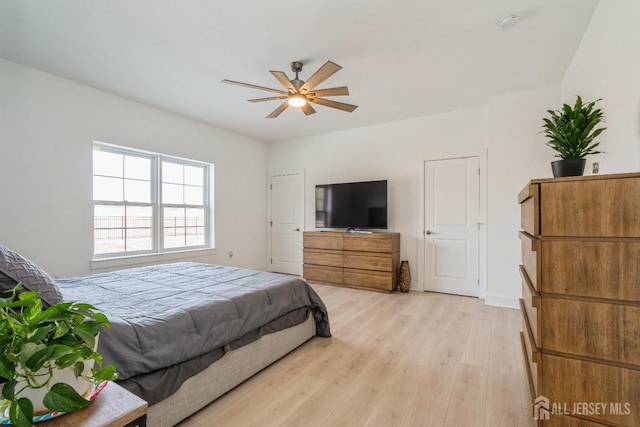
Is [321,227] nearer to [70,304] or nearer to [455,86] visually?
[455,86]

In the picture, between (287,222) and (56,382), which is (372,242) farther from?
(56,382)

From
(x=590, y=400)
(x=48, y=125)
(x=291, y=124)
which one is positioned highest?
(x=291, y=124)

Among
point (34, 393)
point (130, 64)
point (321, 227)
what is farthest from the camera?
point (321, 227)

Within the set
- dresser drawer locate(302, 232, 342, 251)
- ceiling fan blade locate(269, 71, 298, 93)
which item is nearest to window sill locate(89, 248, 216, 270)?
dresser drawer locate(302, 232, 342, 251)

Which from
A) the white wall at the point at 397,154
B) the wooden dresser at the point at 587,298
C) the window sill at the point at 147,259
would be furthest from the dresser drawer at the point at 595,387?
the window sill at the point at 147,259

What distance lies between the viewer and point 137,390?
135 cm

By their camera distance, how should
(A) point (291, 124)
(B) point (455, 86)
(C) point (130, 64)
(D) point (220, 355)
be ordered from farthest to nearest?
(A) point (291, 124)
(B) point (455, 86)
(C) point (130, 64)
(D) point (220, 355)

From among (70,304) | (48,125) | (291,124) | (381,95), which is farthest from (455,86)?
(48,125)

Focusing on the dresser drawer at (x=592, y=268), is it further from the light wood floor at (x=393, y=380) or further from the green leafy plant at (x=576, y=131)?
the light wood floor at (x=393, y=380)

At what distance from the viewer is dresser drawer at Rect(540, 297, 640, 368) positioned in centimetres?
104

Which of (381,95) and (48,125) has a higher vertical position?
(381,95)

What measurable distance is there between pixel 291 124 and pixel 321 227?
72.8 inches

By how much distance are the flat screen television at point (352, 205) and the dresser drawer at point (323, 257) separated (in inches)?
19.0

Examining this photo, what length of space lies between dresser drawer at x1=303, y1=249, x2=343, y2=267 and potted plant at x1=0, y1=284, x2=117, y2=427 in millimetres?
3994
